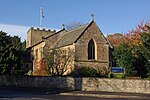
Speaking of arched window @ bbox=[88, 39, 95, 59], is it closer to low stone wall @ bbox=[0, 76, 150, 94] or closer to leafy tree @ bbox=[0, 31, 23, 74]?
low stone wall @ bbox=[0, 76, 150, 94]

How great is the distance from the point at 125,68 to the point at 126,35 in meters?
27.0

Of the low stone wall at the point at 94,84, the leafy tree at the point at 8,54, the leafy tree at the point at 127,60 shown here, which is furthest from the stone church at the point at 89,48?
the low stone wall at the point at 94,84

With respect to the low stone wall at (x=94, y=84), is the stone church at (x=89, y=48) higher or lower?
higher

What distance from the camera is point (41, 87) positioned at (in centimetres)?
3638

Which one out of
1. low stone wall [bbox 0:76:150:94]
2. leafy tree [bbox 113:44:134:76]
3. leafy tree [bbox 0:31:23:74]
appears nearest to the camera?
low stone wall [bbox 0:76:150:94]

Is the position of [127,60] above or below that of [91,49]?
below

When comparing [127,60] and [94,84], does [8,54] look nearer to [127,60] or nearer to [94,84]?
[94,84]

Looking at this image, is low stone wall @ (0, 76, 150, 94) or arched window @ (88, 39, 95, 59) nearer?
low stone wall @ (0, 76, 150, 94)

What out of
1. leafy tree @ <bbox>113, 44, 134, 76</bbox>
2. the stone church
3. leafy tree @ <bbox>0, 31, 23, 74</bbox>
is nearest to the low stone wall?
leafy tree @ <bbox>113, 44, 134, 76</bbox>

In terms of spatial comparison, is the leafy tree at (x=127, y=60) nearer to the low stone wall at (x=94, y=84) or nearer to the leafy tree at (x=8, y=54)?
the low stone wall at (x=94, y=84)

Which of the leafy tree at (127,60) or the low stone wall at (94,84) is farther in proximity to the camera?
the leafy tree at (127,60)

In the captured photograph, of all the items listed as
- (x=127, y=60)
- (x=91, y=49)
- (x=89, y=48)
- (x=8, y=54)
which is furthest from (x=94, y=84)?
(x=8, y=54)

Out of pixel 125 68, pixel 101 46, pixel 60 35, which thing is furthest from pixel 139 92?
pixel 60 35

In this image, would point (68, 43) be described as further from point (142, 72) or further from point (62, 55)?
point (142, 72)
